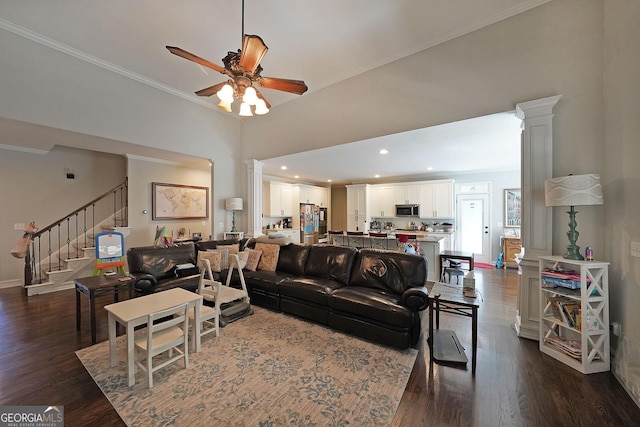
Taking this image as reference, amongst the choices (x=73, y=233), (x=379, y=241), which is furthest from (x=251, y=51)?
(x=73, y=233)

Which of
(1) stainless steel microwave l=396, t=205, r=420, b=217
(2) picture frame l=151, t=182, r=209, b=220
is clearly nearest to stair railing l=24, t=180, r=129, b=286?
(2) picture frame l=151, t=182, r=209, b=220

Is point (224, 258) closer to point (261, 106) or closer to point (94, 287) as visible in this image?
point (94, 287)

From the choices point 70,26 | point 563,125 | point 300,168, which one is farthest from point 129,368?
point 300,168

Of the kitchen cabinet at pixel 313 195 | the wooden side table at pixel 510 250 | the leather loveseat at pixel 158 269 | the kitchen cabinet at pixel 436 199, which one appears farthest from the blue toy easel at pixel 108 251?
the wooden side table at pixel 510 250

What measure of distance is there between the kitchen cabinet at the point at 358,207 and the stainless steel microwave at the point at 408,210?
3.53ft

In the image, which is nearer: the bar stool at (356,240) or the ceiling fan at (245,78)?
the ceiling fan at (245,78)

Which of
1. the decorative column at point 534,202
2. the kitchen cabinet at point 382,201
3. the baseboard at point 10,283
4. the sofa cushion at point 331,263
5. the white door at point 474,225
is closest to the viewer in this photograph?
the decorative column at point 534,202

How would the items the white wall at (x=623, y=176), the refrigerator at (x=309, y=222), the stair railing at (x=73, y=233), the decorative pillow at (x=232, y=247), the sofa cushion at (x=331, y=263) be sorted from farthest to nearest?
the refrigerator at (x=309, y=222), the stair railing at (x=73, y=233), the decorative pillow at (x=232, y=247), the sofa cushion at (x=331, y=263), the white wall at (x=623, y=176)

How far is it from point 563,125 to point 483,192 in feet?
16.0

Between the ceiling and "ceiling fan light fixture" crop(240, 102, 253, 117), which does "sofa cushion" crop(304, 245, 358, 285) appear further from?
"ceiling fan light fixture" crop(240, 102, 253, 117)

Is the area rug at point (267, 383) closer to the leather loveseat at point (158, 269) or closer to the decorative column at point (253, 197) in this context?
the leather loveseat at point (158, 269)

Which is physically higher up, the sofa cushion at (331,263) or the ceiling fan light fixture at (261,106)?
the ceiling fan light fixture at (261,106)

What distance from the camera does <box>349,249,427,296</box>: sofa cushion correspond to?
3.00m

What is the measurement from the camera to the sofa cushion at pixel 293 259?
12.8 feet
